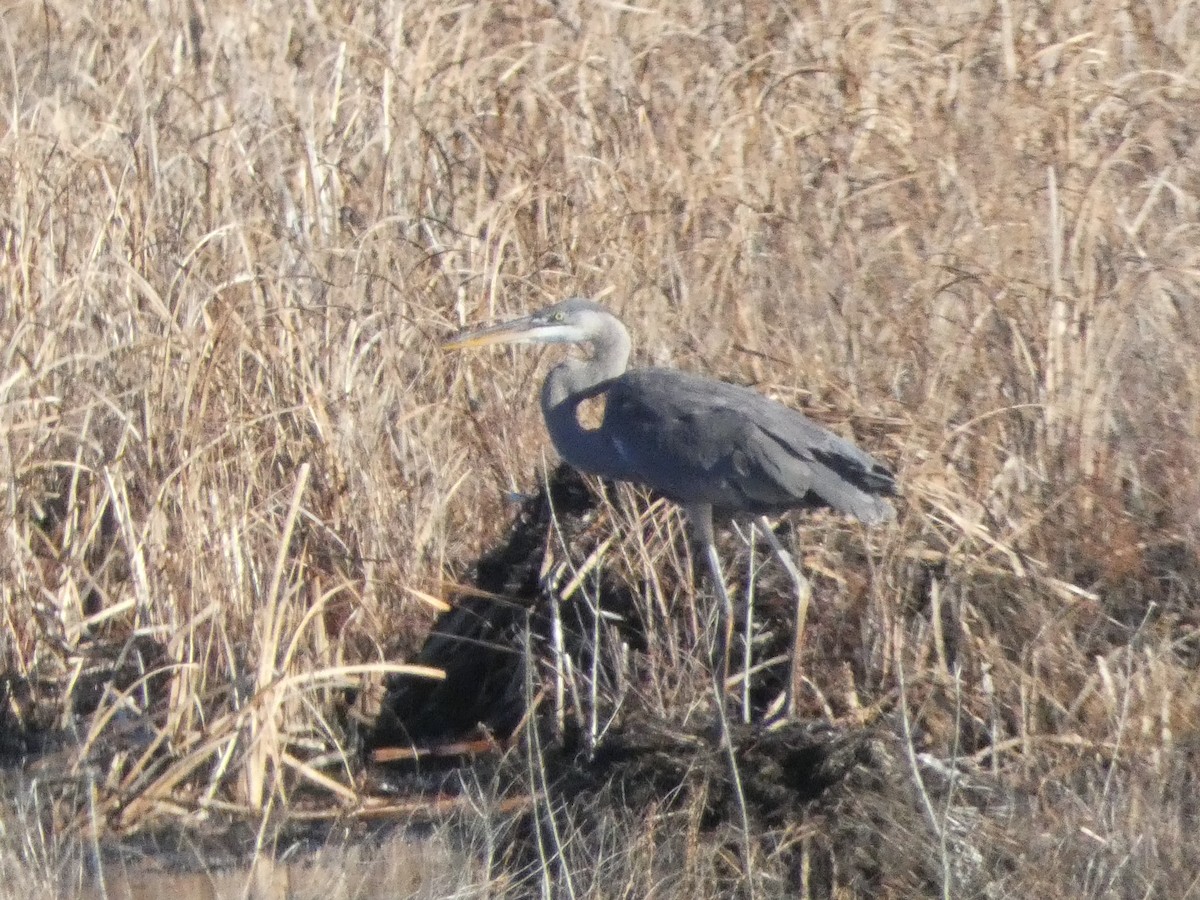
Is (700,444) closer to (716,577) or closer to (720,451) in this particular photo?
(720,451)

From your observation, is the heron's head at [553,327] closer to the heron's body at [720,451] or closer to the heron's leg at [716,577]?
the heron's body at [720,451]

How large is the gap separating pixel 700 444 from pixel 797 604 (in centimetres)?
48

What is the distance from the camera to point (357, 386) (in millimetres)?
5410

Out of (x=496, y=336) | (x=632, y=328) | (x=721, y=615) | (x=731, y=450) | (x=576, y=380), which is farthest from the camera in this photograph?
(x=632, y=328)

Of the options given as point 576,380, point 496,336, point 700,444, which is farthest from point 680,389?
point 496,336

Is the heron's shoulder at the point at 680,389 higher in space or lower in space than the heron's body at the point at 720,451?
higher

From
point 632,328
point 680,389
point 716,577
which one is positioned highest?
point 680,389

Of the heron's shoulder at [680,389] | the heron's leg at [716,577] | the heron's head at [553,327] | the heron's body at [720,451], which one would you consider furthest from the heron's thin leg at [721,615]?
the heron's head at [553,327]

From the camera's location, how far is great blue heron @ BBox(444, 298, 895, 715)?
4.54m

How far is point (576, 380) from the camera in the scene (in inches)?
205

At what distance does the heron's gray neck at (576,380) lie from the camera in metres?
5.05

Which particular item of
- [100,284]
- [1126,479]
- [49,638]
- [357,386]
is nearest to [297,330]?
[357,386]

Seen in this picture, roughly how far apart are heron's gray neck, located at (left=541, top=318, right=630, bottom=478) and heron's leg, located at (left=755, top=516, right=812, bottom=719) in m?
0.55

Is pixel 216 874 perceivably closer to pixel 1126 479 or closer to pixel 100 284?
pixel 100 284
